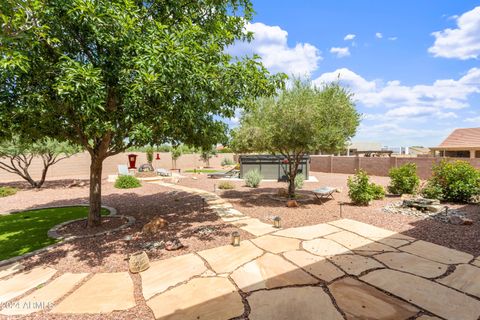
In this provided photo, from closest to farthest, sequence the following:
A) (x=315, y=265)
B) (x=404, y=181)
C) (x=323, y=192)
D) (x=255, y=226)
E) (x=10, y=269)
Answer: (x=315, y=265) → (x=10, y=269) → (x=255, y=226) → (x=323, y=192) → (x=404, y=181)

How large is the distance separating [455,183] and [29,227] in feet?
49.5

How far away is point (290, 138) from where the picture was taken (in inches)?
365

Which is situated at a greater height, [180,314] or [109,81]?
[109,81]

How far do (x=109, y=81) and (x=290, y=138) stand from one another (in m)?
6.41

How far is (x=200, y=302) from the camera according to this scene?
3465 millimetres

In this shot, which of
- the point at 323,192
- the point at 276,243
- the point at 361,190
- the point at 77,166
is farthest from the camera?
the point at 77,166

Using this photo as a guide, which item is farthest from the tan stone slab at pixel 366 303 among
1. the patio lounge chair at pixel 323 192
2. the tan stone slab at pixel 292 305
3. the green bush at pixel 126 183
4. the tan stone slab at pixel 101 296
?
the green bush at pixel 126 183

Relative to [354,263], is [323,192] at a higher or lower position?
higher

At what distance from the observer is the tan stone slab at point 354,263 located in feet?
14.1

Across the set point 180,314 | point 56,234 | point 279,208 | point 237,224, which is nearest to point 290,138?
point 279,208

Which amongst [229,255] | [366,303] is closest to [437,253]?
[366,303]

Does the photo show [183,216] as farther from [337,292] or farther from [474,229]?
[474,229]

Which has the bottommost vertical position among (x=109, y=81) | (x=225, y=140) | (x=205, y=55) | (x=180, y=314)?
(x=180, y=314)

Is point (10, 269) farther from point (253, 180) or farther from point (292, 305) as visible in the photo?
point (253, 180)
